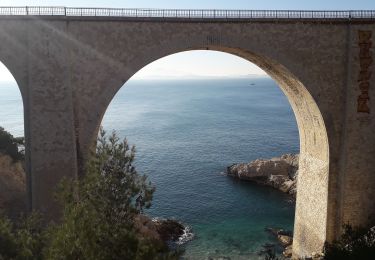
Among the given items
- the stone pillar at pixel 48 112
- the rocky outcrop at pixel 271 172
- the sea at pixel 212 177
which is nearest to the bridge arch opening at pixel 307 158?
the sea at pixel 212 177

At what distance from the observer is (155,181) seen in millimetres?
45844

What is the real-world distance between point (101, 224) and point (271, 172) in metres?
35.1

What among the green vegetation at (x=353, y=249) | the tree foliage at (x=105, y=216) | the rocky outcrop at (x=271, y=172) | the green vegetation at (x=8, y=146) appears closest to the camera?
the tree foliage at (x=105, y=216)

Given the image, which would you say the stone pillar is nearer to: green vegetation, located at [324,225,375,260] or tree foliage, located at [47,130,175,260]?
tree foliage, located at [47,130,175,260]

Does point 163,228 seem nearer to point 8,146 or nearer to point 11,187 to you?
point 11,187

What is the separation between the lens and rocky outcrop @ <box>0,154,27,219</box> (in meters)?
26.3

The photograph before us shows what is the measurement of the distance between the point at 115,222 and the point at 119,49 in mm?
10403

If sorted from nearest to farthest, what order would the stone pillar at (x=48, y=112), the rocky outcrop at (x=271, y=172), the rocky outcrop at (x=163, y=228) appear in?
the stone pillar at (x=48, y=112) → the rocky outcrop at (x=163, y=228) → the rocky outcrop at (x=271, y=172)

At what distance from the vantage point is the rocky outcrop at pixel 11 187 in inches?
1035

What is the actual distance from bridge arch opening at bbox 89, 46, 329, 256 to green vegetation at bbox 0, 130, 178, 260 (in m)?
11.2

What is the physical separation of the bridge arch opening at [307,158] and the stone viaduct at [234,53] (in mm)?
83

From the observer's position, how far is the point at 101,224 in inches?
511

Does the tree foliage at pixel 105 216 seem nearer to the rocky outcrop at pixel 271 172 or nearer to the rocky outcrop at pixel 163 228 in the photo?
the rocky outcrop at pixel 163 228

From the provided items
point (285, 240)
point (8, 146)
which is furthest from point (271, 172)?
point (8, 146)
